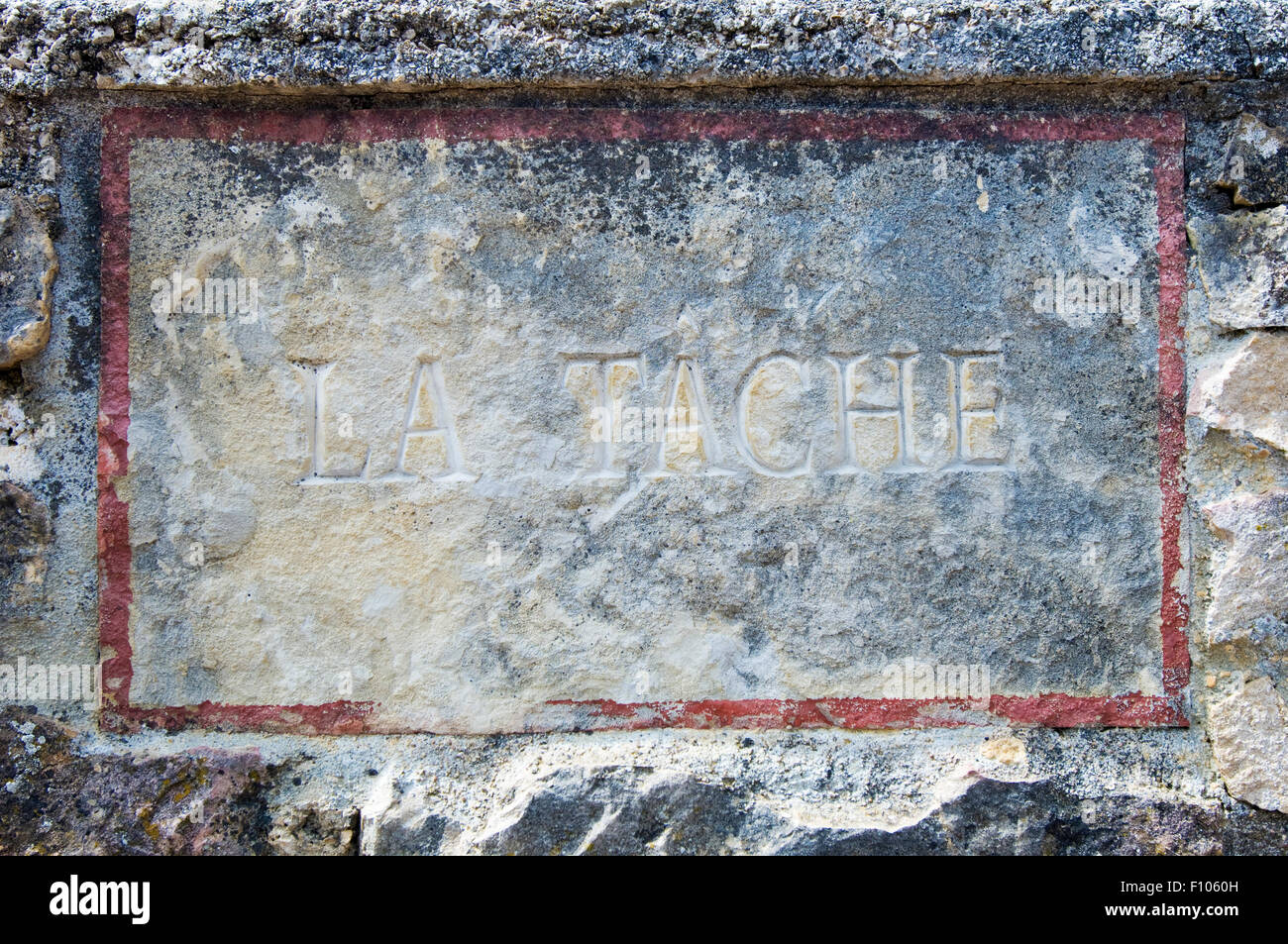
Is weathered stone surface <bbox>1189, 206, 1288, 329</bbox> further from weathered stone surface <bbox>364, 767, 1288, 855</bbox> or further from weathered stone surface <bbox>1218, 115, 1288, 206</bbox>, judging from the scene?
weathered stone surface <bbox>364, 767, 1288, 855</bbox>

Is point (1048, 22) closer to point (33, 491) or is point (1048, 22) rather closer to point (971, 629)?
point (971, 629)

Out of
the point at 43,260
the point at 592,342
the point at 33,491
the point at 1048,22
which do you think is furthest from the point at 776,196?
the point at 33,491

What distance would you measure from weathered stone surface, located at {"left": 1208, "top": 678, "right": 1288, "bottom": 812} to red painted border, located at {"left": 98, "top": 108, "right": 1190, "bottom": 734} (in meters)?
0.08

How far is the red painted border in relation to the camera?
162cm

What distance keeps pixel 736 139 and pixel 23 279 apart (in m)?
1.32

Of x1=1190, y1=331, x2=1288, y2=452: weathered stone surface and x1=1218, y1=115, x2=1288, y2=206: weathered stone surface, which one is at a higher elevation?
x1=1218, y1=115, x2=1288, y2=206: weathered stone surface

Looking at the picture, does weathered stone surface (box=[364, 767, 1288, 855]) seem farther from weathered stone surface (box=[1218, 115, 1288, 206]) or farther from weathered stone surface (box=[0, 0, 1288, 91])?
weathered stone surface (box=[0, 0, 1288, 91])

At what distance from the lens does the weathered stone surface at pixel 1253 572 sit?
1593mm

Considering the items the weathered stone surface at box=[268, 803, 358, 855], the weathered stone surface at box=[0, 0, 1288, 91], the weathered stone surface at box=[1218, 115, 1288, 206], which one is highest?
the weathered stone surface at box=[0, 0, 1288, 91]

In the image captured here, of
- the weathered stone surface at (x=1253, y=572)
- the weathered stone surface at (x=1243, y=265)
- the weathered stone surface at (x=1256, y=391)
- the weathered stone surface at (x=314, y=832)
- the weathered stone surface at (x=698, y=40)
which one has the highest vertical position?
the weathered stone surface at (x=698, y=40)

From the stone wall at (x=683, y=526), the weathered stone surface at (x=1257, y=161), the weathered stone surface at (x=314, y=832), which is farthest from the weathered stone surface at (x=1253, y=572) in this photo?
the weathered stone surface at (x=314, y=832)

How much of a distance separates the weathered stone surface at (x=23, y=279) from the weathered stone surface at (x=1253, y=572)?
2.18 metres

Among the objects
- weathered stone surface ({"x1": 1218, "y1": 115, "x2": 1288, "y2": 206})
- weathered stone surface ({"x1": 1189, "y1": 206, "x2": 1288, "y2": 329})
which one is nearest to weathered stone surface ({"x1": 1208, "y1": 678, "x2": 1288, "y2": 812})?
weathered stone surface ({"x1": 1189, "y1": 206, "x2": 1288, "y2": 329})

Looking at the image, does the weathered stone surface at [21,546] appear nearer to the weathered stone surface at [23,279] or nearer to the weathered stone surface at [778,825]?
the weathered stone surface at [23,279]
